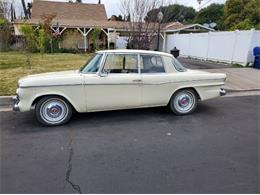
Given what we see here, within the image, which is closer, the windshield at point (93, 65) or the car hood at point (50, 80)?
the car hood at point (50, 80)

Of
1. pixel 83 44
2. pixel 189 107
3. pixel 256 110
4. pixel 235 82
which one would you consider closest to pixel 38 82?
pixel 189 107

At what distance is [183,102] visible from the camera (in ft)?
20.2

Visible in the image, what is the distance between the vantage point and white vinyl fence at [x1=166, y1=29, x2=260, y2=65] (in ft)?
46.0

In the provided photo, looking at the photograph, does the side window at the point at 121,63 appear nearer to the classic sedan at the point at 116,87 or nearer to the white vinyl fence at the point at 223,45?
the classic sedan at the point at 116,87

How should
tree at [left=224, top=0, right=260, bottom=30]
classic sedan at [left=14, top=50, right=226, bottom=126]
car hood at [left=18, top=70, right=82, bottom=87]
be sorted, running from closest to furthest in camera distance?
car hood at [left=18, top=70, right=82, bottom=87]
classic sedan at [left=14, top=50, right=226, bottom=126]
tree at [left=224, top=0, right=260, bottom=30]

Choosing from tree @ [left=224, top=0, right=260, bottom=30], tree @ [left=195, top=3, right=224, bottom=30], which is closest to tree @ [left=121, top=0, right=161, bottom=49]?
tree @ [left=224, top=0, right=260, bottom=30]

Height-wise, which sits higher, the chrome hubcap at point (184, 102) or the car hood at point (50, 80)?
the car hood at point (50, 80)

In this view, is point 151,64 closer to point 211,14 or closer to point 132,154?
point 132,154

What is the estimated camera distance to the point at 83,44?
27.9m

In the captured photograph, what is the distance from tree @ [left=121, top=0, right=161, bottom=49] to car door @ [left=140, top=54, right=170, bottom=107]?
9021 millimetres

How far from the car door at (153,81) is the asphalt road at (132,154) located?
16.5 inches

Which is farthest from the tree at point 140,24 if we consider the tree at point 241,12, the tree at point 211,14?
the tree at point 211,14

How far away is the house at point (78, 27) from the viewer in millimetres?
25864

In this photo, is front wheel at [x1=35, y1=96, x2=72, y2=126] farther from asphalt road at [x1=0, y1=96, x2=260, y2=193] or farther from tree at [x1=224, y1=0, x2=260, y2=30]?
tree at [x1=224, y1=0, x2=260, y2=30]
